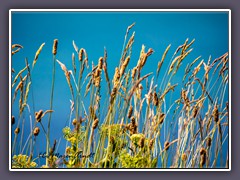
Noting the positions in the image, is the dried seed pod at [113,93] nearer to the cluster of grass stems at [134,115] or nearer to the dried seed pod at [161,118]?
the cluster of grass stems at [134,115]

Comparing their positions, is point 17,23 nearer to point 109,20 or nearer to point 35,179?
point 109,20

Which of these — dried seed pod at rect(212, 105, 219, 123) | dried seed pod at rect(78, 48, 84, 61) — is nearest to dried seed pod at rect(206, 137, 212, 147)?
Answer: dried seed pod at rect(212, 105, 219, 123)

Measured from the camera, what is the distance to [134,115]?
2.30m

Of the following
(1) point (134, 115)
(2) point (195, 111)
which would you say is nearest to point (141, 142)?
(1) point (134, 115)

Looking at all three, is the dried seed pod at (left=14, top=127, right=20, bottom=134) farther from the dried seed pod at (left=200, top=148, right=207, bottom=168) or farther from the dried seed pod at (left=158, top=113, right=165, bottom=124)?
the dried seed pod at (left=200, top=148, right=207, bottom=168)

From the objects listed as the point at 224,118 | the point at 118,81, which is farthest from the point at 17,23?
the point at 224,118

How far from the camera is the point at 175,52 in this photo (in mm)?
2346

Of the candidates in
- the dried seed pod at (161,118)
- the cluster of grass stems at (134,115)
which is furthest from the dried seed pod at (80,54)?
the dried seed pod at (161,118)

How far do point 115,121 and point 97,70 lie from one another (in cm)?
40

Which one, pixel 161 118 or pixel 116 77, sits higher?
pixel 116 77

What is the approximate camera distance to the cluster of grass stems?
89.4 inches

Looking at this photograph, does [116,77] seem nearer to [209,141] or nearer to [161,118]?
[161,118]
